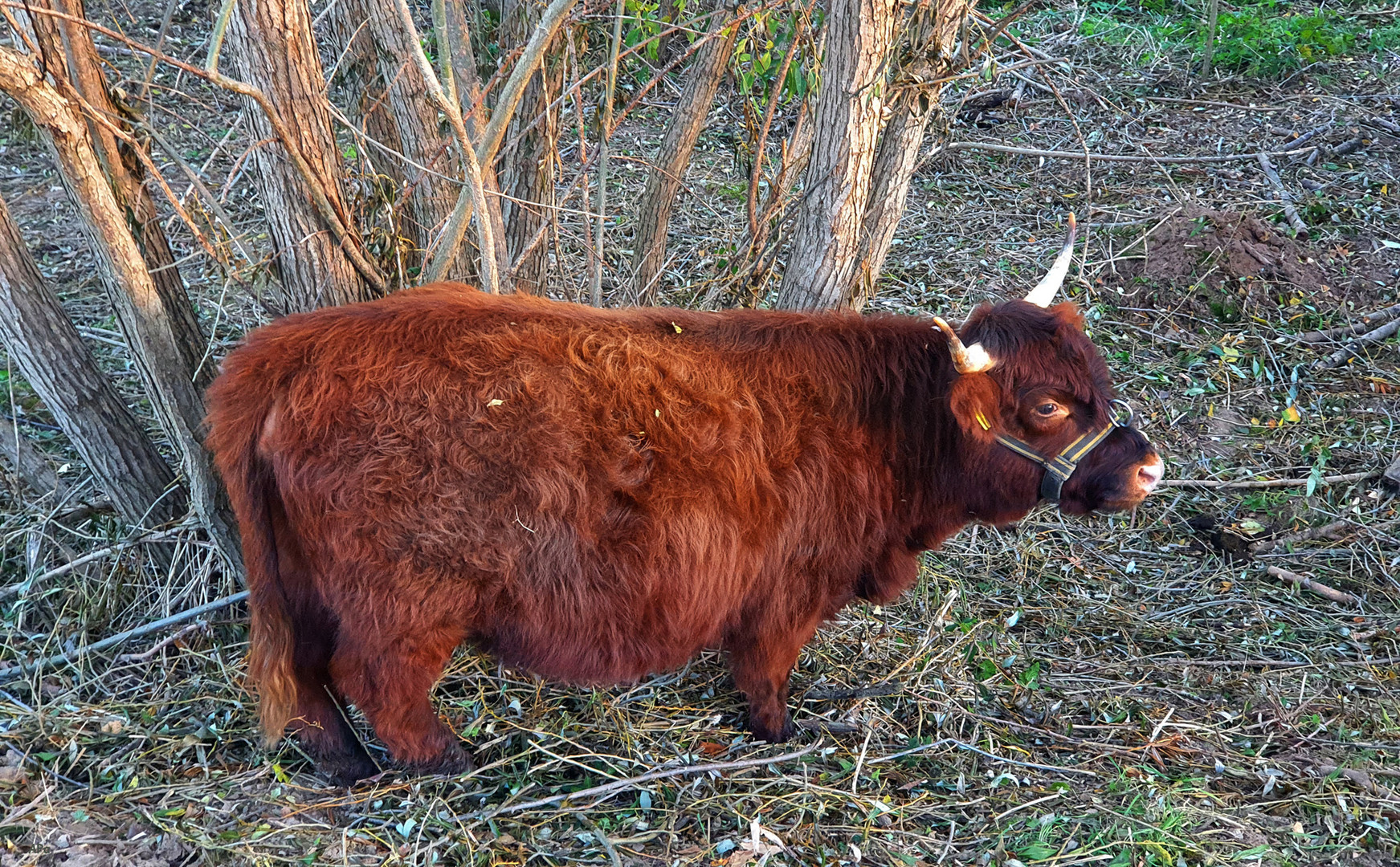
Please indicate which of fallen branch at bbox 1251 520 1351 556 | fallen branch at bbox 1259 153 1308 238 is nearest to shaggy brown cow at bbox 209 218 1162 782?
fallen branch at bbox 1251 520 1351 556

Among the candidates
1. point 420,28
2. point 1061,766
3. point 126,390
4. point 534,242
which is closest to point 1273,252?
point 1061,766

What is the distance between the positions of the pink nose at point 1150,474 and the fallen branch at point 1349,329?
3.37 meters

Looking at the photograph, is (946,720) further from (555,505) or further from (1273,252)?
(1273,252)

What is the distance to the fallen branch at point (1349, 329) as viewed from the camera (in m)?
6.43

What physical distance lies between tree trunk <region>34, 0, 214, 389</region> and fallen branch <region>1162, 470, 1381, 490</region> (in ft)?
16.5

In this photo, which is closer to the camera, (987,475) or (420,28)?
(987,475)

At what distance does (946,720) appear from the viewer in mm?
4266

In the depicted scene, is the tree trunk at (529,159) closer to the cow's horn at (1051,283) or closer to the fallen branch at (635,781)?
the cow's horn at (1051,283)

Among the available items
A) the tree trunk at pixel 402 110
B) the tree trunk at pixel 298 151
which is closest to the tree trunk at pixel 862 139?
the tree trunk at pixel 402 110

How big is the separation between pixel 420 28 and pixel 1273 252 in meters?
6.17

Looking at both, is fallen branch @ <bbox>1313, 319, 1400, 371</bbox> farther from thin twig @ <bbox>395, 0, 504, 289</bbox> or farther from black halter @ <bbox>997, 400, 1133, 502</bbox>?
thin twig @ <bbox>395, 0, 504, 289</bbox>

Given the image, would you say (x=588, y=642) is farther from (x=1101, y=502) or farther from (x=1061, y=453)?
(x=1101, y=502)

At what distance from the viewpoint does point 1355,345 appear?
6.36 metres

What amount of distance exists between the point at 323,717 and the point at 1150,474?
3358mm
